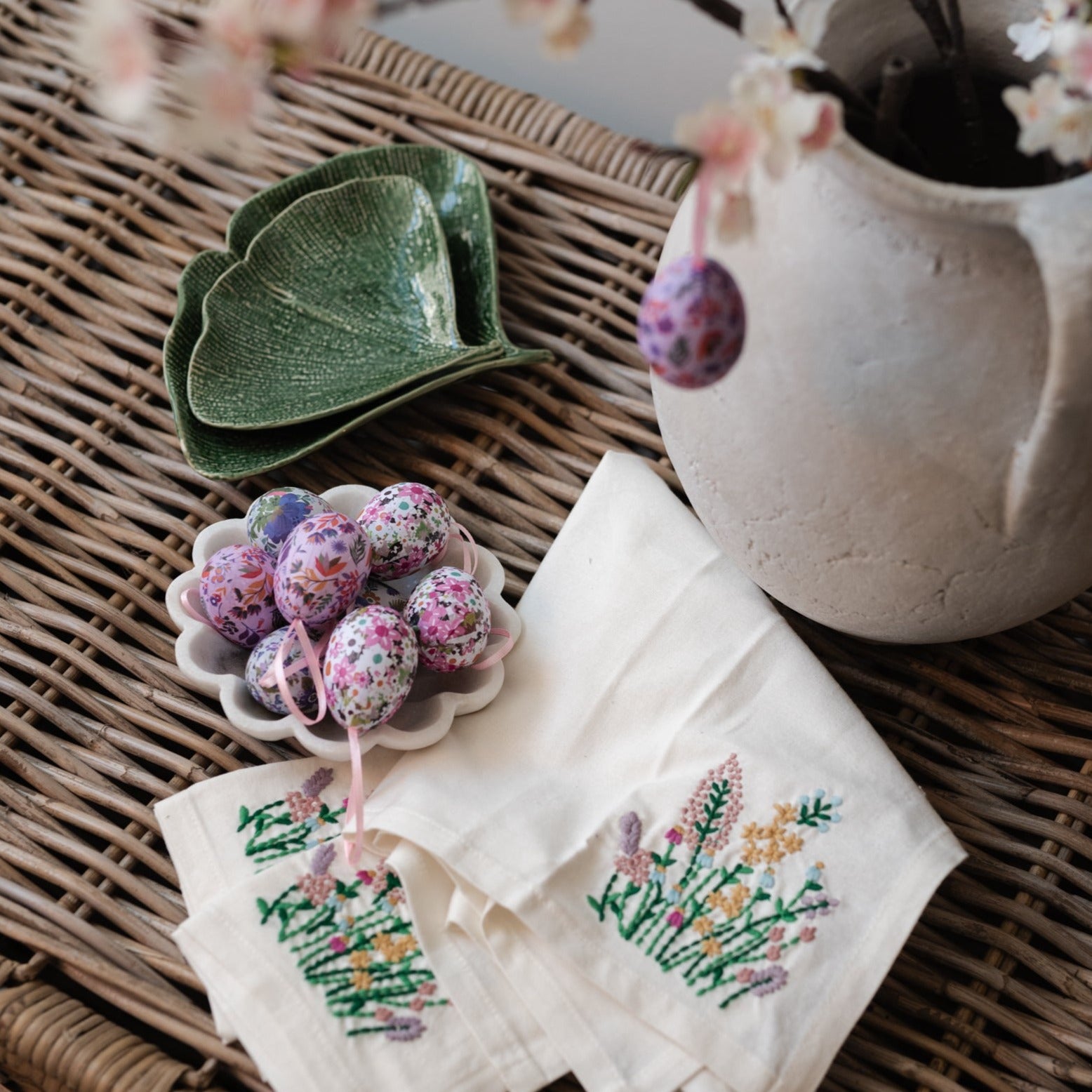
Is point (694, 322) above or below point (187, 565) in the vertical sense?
above

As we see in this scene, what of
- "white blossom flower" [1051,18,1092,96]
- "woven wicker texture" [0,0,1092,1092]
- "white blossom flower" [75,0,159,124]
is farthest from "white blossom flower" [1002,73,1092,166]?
"white blossom flower" [75,0,159,124]

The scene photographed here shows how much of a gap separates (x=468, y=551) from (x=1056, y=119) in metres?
0.35

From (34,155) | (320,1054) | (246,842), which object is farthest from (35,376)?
(320,1054)

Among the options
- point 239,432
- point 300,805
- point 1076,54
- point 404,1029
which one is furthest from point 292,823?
point 1076,54

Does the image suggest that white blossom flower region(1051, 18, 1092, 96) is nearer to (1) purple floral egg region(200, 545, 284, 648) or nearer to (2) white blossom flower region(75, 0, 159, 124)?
(2) white blossom flower region(75, 0, 159, 124)

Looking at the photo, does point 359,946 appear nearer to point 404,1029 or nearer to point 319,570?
point 404,1029

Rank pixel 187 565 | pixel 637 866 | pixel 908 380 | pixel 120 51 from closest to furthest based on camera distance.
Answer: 1. pixel 120 51
2. pixel 908 380
3. pixel 637 866
4. pixel 187 565

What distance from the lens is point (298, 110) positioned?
2.60 ft

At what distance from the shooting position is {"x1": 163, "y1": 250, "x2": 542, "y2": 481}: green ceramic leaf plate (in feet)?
2.12

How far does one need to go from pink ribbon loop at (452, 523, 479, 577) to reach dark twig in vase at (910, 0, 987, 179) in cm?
30

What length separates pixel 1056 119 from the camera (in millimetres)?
354

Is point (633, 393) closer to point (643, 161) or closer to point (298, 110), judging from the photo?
point (643, 161)

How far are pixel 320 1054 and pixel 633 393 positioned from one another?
1.28 ft

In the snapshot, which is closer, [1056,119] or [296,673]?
[1056,119]
